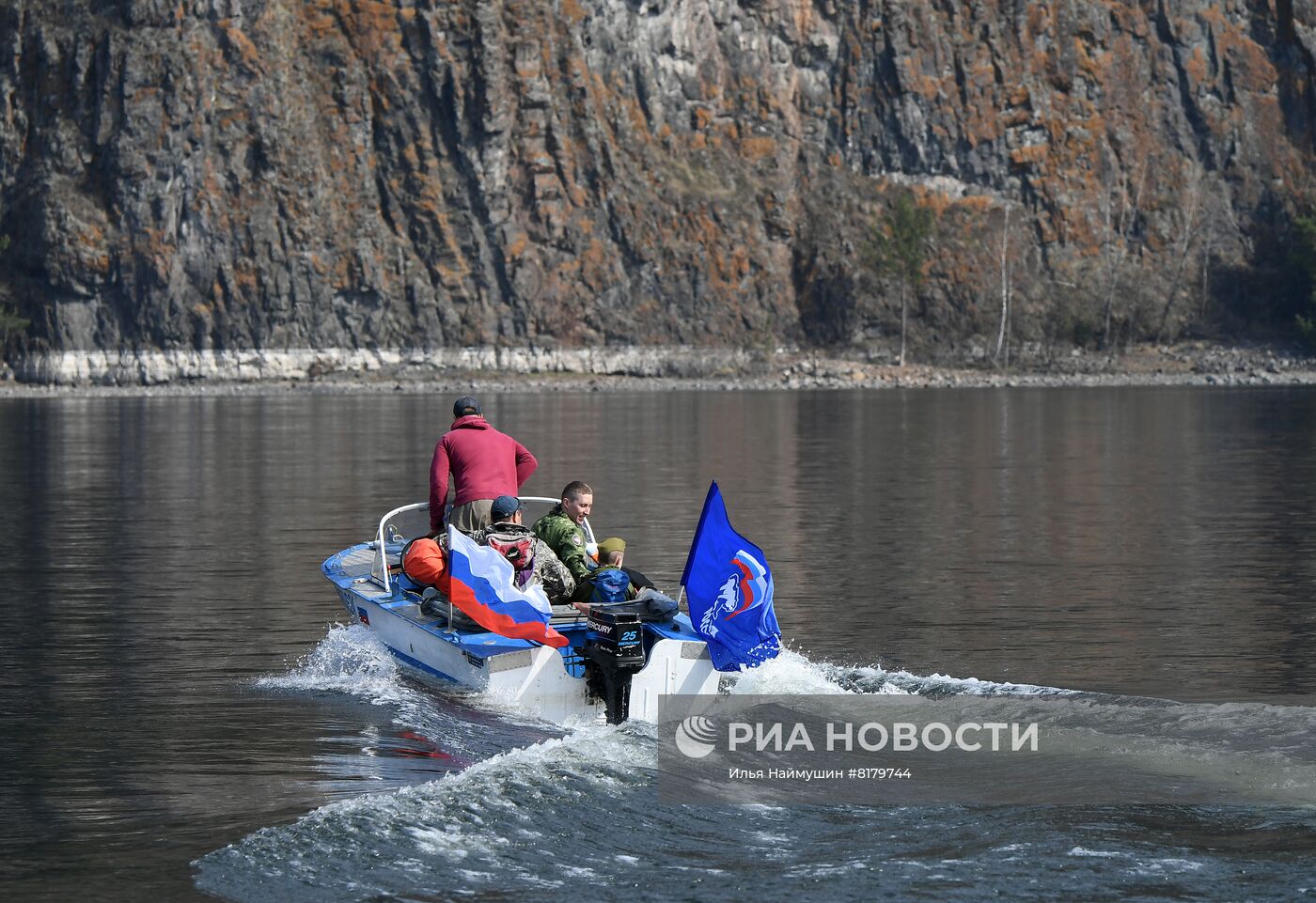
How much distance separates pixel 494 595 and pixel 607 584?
1147 millimetres

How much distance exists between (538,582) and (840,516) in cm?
1683

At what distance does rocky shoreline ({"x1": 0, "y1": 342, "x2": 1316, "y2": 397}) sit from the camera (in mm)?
112188

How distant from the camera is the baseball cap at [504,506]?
667 inches

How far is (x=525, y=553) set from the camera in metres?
16.8

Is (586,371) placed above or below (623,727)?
above

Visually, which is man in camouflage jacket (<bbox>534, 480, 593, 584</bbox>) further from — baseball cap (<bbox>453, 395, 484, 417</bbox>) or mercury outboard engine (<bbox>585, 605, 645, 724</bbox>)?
mercury outboard engine (<bbox>585, 605, 645, 724</bbox>)

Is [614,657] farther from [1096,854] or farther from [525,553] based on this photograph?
[1096,854]

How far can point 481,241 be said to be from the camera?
120m

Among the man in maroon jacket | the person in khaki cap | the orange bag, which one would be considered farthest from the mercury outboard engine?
the man in maroon jacket

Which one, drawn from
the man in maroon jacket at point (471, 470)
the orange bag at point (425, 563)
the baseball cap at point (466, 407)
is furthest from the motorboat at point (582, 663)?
the baseball cap at point (466, 407)

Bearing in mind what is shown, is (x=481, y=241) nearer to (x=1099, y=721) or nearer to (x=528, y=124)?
(x=528, y=124)

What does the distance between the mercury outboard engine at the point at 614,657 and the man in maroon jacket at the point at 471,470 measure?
3.38m

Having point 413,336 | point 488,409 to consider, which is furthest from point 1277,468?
point 413,336

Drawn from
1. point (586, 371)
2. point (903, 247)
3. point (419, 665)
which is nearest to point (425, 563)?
point (419, 665)
